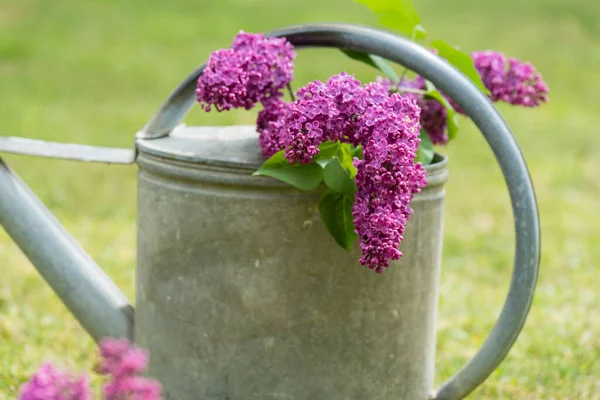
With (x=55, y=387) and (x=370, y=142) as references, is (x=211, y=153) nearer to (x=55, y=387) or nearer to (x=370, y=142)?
(x=370, y=142)

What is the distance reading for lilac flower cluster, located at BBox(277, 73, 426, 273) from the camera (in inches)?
61.8

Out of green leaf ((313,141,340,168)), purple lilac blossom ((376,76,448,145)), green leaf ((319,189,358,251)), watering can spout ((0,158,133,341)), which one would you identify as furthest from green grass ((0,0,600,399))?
green leaf ((313,141,340,168))

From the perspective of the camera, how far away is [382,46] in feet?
6.06

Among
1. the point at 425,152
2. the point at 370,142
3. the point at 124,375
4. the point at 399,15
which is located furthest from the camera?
the point at 399,15

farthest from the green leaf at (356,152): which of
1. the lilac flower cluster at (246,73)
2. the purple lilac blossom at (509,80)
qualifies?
the purple lilac blossom at (509,80)

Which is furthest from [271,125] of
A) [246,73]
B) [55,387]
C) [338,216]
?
[55,387]

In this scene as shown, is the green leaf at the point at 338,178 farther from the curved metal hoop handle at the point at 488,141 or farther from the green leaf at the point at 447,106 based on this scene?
the green leaf at the point at 447,106

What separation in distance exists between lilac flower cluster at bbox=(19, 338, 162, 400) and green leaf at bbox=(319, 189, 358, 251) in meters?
0.89

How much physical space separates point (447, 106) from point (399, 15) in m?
0.23

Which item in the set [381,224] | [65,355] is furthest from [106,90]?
[381,224]

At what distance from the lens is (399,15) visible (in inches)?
81.5

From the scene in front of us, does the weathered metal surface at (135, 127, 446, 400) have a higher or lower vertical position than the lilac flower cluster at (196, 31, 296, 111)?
lower

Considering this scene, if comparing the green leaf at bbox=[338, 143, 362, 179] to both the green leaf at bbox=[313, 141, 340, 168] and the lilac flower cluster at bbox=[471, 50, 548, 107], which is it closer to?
the green leaf at bbox=[313, 141, 340, 168]

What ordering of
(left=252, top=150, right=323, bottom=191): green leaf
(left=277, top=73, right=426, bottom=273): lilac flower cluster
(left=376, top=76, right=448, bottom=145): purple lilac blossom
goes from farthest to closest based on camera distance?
(left=376, top=76, right=448, bottom=145): purple lilac blossom < (left=252, top=150, right=323, bottom=191): green leaf < (left=277, top=73, right=426, bottom=273): lilac flower cluster
